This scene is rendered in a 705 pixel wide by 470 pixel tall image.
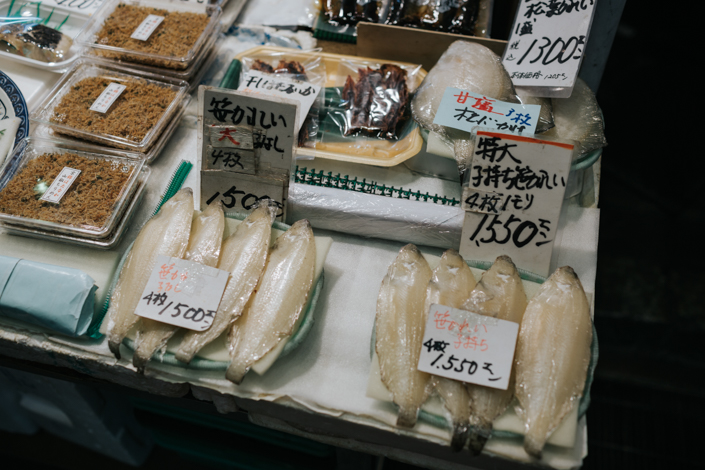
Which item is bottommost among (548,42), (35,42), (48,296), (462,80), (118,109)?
(48,296)

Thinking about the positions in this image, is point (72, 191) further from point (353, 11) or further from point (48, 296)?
point (353, 11)

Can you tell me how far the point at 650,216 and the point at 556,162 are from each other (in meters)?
1.80

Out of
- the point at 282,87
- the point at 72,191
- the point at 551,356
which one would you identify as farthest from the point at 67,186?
the point at 551,356

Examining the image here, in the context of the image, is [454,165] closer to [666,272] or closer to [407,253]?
[407,253]

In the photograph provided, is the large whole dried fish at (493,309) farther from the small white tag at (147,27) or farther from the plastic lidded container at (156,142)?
the small white tag at (147,27)

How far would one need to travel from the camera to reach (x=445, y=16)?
2.42 m

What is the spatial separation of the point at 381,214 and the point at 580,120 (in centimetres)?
90

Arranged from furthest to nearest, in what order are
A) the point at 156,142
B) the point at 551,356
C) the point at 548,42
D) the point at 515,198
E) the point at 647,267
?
the point at 647,267 → the point at 156,142 → the point at 548,42 → the point at 515,198 → the point at 551,356

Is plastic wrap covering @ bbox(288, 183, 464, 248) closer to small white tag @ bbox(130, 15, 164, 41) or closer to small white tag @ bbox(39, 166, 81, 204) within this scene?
small white tag @ bbox(39, 166, 81, 204)

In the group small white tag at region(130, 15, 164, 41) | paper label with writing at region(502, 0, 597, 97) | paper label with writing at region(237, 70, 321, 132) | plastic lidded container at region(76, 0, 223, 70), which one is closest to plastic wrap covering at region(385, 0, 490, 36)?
paper label with writing at region(502, 0, 597, 97)

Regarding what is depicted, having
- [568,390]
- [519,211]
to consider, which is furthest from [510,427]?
[519,211]

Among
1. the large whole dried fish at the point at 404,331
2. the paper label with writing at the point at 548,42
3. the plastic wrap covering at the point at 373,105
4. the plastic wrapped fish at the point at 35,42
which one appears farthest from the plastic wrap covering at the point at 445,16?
the plastic wrapped fish at the point at 35,42

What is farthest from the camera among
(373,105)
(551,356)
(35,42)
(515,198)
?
(35,42)

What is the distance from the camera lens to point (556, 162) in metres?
1.49
